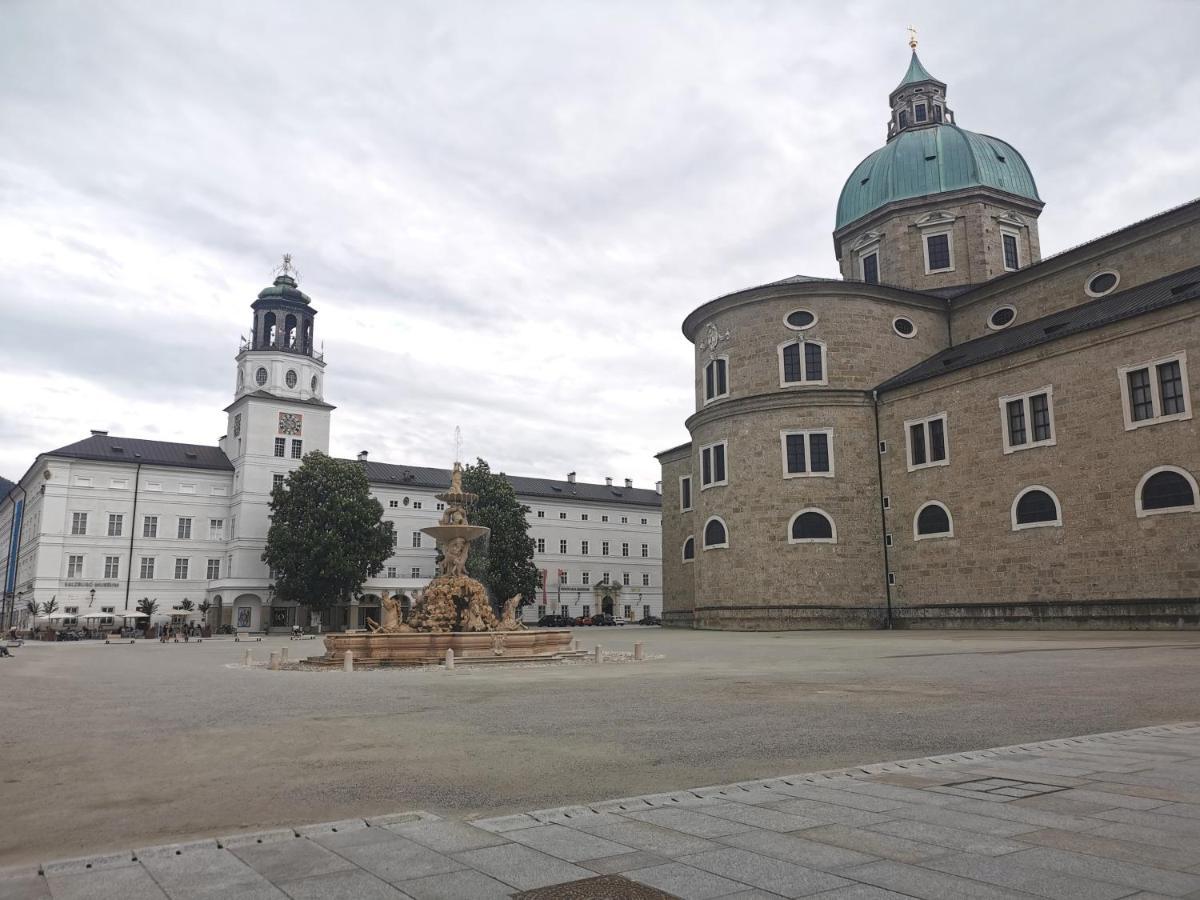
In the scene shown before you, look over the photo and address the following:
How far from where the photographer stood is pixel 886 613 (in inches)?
1551

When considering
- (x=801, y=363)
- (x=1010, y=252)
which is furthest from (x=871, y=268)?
(x=801, y=363)

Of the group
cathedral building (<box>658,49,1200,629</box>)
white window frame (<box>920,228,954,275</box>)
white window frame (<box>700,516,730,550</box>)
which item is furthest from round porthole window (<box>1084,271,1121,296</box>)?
white window frame (<box>700,516,730,550</box>)

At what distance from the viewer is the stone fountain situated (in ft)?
74.4

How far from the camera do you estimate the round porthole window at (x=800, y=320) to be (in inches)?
1670

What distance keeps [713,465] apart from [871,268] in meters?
15.1

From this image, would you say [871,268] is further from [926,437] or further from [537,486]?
[537,486]

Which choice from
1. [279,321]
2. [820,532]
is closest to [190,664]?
[820,532]

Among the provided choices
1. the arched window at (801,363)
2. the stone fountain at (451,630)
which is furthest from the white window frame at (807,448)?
the stone fountain at (451,630)

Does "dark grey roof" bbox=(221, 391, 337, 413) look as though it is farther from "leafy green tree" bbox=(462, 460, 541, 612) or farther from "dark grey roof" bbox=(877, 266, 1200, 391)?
"dark grey roof" bbox=(877, 266, 1200, 391)

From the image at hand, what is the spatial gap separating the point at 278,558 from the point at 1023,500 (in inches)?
1790

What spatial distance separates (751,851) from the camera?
474 cm

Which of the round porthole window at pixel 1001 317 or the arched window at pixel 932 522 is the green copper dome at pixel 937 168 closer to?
the round porthole window at pixel 1001 317

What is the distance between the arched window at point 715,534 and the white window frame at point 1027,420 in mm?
12868

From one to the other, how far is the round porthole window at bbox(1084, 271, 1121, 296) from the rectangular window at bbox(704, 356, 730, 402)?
16.1 meters
